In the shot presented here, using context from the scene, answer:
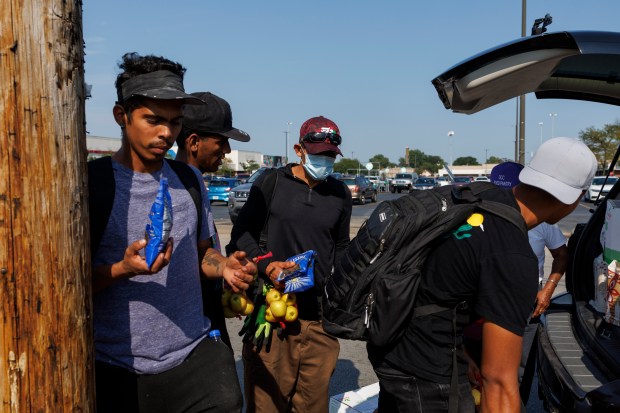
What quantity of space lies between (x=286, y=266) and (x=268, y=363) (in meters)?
0.72

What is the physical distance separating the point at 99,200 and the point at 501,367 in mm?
1574

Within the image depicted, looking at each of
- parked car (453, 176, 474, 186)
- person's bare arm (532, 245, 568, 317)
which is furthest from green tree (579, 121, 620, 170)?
person's bare arm (532, 245, 568, 317)

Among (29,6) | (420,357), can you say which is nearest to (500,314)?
(420,357)

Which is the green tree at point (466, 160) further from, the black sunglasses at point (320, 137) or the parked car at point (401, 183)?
the black sunglasses at point (320, 137)

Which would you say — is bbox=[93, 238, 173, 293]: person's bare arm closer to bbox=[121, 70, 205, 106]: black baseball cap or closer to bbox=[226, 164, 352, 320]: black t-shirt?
bbox=[121, 70, 205, 106]: black baseball cap

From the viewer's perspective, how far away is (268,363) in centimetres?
353

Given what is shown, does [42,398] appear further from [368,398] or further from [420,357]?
[368,398]

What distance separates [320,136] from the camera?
146 inches

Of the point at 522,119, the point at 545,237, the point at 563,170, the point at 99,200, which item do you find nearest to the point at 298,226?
the point at 99,200

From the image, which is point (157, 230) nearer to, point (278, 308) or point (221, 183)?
point (278, 308)

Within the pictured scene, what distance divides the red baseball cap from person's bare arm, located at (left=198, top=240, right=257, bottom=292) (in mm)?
1163

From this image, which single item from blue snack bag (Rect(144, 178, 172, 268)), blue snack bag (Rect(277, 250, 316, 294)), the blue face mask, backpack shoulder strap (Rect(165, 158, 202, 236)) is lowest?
blue snack bag (Rect(277, 250, 316, 294))

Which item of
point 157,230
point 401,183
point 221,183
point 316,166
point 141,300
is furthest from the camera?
point 401,183

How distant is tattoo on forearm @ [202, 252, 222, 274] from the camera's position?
2.67 metres
